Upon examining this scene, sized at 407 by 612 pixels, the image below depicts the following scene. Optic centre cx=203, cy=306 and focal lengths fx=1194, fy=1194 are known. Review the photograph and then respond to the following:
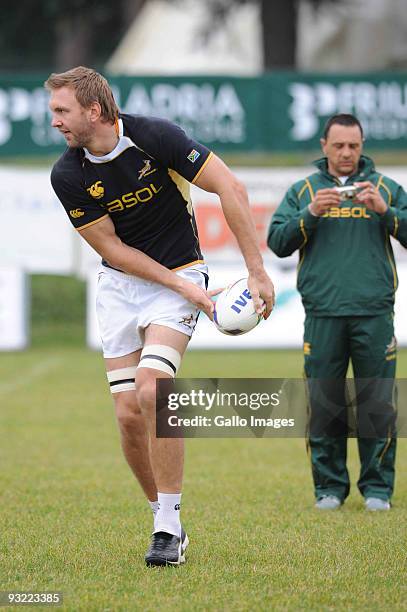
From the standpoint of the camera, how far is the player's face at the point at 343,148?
7191 millimetres

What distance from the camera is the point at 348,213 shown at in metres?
7.23

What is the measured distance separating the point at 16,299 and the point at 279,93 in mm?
5223

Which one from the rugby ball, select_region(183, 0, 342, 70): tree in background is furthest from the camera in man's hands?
select_region(183, 0, 342, 70): tree in background

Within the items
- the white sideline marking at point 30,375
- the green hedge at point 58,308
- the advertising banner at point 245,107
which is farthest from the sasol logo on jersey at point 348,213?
the green hedge at point 58,308

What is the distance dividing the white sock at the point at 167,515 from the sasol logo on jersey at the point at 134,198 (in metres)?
1.39

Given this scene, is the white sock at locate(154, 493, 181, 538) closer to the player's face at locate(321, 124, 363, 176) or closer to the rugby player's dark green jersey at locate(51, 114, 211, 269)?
the rugby player's dark green jersey at locate(51, 114, 211, 269)

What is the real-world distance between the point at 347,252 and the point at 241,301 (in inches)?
69.6

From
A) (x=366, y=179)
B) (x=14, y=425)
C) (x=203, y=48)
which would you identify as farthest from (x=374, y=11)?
(x=366, y=179)

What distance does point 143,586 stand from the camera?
511 centimetres

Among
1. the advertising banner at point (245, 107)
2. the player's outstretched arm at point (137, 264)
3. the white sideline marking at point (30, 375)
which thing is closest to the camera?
the player's outstretched arm at point (137, 264)

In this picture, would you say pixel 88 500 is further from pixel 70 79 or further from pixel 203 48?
pixel 203 48

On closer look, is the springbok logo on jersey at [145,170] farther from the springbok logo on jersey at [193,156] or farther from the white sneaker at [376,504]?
the white sneaker at [376,504]

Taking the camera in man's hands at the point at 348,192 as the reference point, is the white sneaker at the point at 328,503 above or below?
below

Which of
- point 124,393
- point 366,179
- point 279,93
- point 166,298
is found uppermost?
point 279,93
